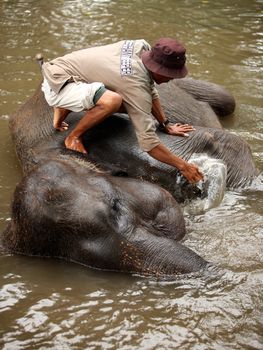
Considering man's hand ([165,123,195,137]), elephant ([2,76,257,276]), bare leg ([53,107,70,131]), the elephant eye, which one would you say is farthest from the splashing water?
bare leg ([53,107,70,131])

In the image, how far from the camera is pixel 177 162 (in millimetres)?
Result: 5352

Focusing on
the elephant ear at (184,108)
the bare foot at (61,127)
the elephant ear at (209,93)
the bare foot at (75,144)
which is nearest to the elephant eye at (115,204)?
the bare foot at (75,144)

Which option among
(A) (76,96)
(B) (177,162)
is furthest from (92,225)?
(A) (76,96)

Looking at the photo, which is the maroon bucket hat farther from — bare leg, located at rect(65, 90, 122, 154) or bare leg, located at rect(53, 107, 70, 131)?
bare leg, located at rect(53, 107, 70, 131)

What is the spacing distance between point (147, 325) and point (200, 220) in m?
1.46

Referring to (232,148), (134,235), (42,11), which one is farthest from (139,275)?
(42,11)

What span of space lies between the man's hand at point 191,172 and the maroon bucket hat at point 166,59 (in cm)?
77

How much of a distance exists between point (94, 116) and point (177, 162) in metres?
0.80

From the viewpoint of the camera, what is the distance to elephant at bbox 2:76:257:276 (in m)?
4.56

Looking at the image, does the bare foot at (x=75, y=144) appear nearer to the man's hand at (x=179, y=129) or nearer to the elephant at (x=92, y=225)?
the elephant at (x=92, y=225)

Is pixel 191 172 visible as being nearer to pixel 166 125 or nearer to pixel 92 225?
pixel 166 125

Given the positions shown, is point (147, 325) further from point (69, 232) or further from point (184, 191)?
point (184, 191)

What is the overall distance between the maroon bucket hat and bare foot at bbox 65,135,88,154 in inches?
34.7

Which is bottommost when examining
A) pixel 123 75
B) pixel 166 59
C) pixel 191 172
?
pixel 191 172
